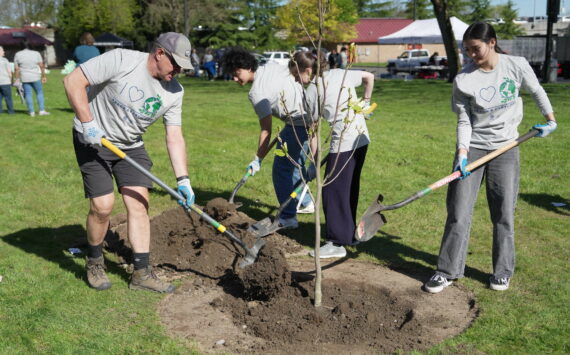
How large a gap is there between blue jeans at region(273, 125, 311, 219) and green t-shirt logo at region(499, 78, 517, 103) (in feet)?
7.64

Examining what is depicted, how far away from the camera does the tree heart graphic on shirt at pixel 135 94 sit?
168 inches

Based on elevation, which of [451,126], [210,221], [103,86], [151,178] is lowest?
[451,126]

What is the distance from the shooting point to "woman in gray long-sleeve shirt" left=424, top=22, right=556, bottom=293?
4324 mm

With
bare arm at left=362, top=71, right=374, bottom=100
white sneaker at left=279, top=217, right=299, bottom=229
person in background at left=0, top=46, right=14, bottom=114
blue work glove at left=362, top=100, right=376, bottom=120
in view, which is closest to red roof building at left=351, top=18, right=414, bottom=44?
person in background at left=0, top=46, right=14, bottom=114

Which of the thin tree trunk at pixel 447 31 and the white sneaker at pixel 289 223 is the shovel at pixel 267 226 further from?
the thin tree trunk at pixel 447 31

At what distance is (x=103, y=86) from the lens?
4.33 meters

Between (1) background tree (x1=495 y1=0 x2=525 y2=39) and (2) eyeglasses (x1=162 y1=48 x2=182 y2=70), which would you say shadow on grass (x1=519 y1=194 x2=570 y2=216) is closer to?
(2) eyeglasses (x1=162 y1=48 x2=182 y2=70)

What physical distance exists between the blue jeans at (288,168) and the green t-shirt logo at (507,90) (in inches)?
91.7

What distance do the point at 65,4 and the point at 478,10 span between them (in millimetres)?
41585

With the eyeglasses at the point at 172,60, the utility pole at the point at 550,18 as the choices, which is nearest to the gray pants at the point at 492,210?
the eyeglasses at the point at 172,60

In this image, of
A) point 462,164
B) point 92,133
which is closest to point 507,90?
point 462,164

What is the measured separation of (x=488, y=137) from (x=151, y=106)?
8.12ft

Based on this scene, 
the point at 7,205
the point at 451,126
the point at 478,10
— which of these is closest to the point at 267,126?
the point at 7,205

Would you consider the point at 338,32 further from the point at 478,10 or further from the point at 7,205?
the point at 7,205
